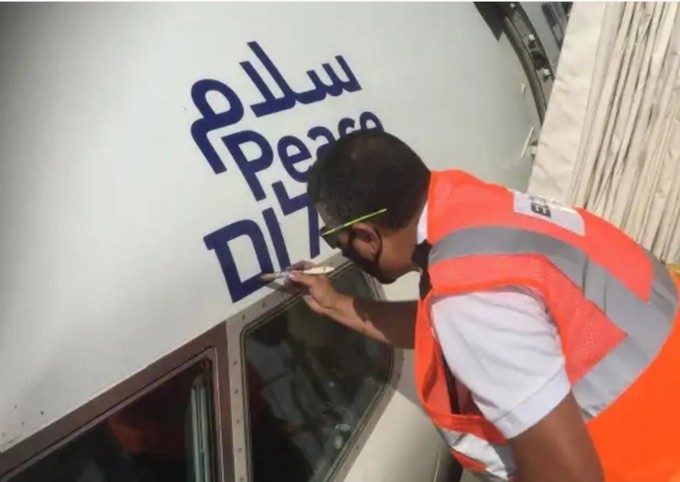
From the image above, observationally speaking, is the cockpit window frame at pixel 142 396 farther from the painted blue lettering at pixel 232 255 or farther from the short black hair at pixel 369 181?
the short black hair at pixel 369 181

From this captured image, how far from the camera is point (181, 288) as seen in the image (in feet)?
5.84

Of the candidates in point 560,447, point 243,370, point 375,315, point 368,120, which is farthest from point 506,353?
point 368,120

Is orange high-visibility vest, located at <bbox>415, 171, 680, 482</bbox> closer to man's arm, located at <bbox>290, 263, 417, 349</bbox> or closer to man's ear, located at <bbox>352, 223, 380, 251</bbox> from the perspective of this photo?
man's ear, located at <bbox>352, 223, 380, 251</bbox>

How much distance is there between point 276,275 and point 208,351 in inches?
11.4

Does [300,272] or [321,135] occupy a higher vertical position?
[321,135]

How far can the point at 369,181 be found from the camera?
190 centimetres

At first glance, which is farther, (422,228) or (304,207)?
(304,207)

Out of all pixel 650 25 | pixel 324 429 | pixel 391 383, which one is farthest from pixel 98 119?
pixel 650 25

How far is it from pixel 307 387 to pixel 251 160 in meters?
0.67

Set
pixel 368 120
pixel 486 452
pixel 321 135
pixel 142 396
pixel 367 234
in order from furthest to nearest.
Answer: pixel 368 120, pixel 321 135, pixel 486 452, pixel 367 234, pixel 142 396

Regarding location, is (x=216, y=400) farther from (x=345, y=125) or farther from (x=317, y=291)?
(x=345, y=125)

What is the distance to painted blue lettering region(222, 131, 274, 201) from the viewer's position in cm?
199

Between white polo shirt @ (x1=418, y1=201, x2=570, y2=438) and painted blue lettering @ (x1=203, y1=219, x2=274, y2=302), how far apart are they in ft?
1.39

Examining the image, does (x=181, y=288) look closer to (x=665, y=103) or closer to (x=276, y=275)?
(x=276, y=275)
